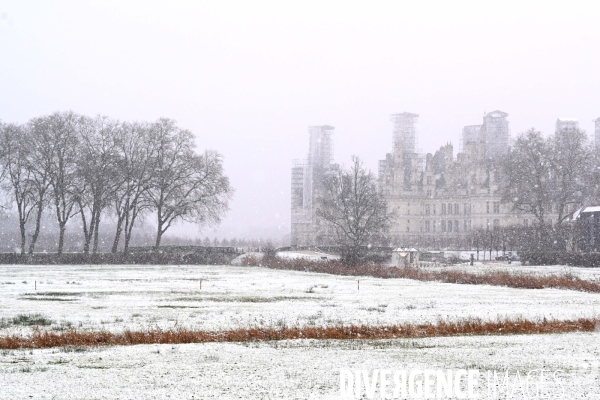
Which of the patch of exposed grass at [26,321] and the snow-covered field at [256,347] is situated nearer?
the snow-covered field at [256,347]

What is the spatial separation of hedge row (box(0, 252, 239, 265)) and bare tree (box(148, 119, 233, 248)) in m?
3.58

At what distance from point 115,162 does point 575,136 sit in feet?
133

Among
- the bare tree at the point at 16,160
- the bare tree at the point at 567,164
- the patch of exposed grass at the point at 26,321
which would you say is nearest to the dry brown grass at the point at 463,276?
the bare tree at the point at 16,160

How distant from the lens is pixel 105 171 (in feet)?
187

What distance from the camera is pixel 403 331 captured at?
1641cm

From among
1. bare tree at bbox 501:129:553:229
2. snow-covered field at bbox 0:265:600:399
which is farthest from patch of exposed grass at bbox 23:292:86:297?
bare tree at bbox 501:129:553:229

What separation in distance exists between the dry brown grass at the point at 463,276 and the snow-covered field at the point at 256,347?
11.1 feet

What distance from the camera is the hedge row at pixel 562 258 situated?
49.7m

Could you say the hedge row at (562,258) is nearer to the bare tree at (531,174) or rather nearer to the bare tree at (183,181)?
the bare tree at (531,174)

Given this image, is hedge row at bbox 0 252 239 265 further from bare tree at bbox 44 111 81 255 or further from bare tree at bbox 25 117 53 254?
bare tree at bbox 25 117 53 254

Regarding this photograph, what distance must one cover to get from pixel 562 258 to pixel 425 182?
241 ft

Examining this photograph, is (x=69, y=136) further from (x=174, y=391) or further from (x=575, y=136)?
(x=174, y=391)

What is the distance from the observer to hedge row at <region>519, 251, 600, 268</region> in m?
49.7

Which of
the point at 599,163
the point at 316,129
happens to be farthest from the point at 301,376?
the point at 316,129
